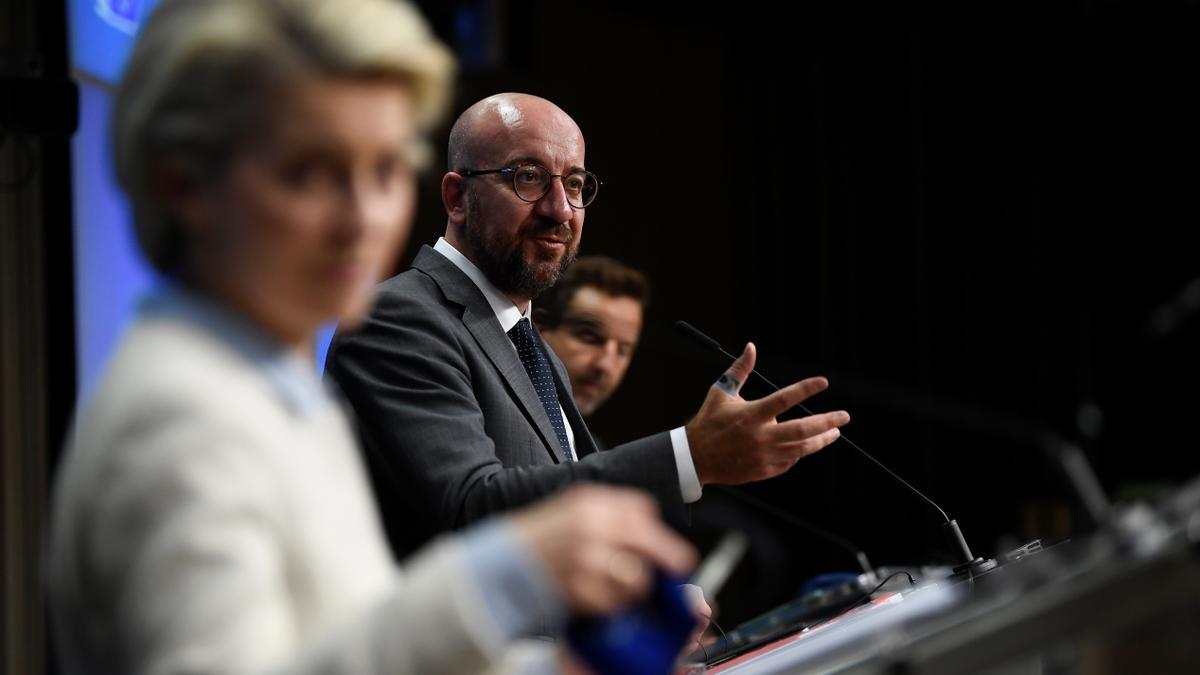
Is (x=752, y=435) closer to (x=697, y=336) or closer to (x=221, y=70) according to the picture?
(x=697, y=336)

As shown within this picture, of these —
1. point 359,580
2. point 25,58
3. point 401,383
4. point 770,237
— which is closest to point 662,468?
point 401,383

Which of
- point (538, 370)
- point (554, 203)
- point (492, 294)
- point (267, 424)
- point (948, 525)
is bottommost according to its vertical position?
point (948, 525)

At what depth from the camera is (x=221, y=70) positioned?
760mm

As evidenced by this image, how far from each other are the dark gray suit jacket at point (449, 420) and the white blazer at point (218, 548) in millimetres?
927

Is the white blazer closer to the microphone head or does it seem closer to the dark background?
the microphone head

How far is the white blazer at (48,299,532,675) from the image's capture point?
2.25 ft

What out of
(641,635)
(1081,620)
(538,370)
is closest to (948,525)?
(538,370)

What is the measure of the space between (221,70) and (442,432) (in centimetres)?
112

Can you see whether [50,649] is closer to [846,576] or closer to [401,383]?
[401,383]

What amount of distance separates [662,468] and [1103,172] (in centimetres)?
483

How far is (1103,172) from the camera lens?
5.97m

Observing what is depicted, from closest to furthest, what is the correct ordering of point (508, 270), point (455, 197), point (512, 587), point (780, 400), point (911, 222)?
point (512, 587) → point (780, 400) → point (508, 270) → point (455, 197) → point (911, 222)

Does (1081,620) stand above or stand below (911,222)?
above

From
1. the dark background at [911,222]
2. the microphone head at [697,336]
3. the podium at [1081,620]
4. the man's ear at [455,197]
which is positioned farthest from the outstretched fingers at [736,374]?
the dark background at [911,222]
